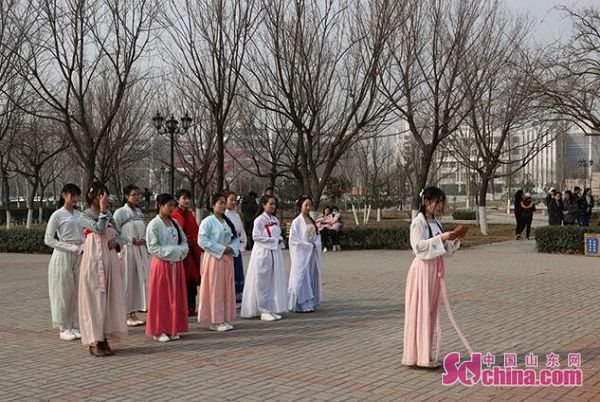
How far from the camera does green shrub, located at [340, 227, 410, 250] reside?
65.5 ft

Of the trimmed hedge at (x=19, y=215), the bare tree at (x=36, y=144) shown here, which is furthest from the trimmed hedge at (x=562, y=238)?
the trimmed hedge at (x=19, y=215)

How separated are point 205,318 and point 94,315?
5.82 ft

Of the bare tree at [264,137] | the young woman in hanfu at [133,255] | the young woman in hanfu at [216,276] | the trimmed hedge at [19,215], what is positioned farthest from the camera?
the trimmed hedge at [19,215]

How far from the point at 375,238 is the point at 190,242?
11094 mm

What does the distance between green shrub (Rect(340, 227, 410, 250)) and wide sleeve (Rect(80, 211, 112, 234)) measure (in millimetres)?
13333

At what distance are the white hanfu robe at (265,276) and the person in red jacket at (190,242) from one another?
2.49ft

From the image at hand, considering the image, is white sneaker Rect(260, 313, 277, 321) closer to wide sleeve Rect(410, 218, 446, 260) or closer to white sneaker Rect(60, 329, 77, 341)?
white sneaker Rect(60, 329, 77, 341)

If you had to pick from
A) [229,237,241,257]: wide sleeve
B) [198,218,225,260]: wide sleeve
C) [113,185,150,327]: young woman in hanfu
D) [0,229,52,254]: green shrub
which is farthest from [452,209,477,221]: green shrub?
[198,218,225,260]: wide sleeve

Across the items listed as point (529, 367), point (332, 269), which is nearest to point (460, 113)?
point (332, 269)

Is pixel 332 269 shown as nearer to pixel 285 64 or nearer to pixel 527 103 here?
pixel 285 64

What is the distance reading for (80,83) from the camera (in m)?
18.3

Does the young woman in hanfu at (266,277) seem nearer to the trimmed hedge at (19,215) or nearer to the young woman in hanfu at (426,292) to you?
the young woman in hanfu at (426,292)

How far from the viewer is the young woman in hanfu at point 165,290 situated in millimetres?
7902

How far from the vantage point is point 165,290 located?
7926 mm
